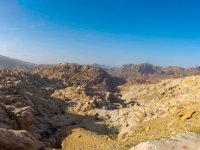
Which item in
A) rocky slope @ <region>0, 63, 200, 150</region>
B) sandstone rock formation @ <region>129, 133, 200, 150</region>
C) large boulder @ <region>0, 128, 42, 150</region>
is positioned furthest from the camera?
rocky slope @ <region>0, 63, 200, 150</region>

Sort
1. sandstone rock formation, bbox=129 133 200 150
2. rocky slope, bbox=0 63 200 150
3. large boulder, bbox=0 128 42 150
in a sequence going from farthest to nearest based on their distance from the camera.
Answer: rocky slope, bbox=0 63 200 150 < large boulder, bbox=0 128 42 150 < sandstone rock formation, bbox=129 133 200 150

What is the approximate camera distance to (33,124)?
119 feet

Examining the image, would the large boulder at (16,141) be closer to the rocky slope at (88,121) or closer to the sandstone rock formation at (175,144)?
the rocky slope at (88,121)

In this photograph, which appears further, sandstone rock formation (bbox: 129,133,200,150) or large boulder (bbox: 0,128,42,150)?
large boulder (bbox: 0,128,42,150)

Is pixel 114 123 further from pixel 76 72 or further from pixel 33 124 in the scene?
pixel 76 72

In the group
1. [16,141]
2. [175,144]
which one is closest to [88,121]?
[16,141]

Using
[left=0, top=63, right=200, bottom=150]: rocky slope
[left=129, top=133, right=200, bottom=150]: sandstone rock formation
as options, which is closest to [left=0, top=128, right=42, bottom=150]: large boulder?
[left=0, top=63, right=200, bottom=150]: rocky slope

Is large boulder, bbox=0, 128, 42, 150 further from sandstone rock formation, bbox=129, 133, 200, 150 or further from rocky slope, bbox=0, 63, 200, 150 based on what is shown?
sandstone rock formation, bbox=129, 133, 200, 150

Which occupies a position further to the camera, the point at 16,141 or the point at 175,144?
the point at 16,141

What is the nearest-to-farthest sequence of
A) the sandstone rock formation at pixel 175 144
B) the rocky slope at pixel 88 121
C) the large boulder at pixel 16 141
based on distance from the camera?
the sandstone rock formation at pixel 175 144, the large boulder at pixel 16 141, the rocky slope at pixel 88 121

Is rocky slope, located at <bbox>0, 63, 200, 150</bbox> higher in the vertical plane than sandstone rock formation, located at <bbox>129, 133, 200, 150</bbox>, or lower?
lower

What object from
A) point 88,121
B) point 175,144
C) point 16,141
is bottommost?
point 88,121

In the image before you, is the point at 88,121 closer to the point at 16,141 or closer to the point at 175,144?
the point at 16,141

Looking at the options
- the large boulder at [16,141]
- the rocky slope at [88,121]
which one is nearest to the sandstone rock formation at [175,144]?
the rocky slope at [88,121]
